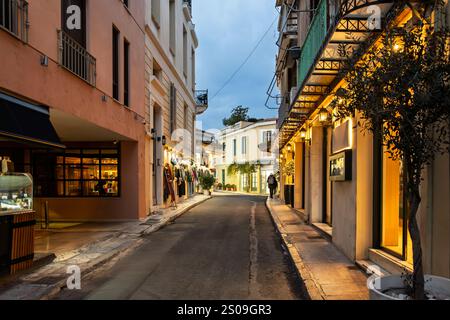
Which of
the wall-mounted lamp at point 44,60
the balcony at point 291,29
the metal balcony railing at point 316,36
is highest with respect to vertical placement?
the balcony at point 291,29

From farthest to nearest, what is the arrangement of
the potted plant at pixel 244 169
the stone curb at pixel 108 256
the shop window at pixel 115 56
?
the potted plant at pixel 244 169 → the shop window at pixel 115 56 → the stone curb at pixel 108 256

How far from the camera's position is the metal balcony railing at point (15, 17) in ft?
22.9

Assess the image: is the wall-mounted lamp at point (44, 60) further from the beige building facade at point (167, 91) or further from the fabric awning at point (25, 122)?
the beige building facade at point (167, 91)

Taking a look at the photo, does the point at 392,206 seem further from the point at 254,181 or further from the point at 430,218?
the point at 254,181

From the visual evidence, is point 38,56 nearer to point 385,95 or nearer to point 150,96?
point 385,95

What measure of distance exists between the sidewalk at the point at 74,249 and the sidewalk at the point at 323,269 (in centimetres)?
378

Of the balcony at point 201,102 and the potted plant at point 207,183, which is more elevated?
the balcony at point 201,102

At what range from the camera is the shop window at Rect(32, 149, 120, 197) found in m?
15.1

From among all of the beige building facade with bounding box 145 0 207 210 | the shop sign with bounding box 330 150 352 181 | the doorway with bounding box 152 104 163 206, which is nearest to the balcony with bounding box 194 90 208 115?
the beige building facade with bounding box 145 0 207 210

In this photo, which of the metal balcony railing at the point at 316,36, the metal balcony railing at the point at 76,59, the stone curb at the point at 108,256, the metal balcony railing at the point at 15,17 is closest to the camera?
the stone curb at the point at 108,256

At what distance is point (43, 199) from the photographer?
1500 cm

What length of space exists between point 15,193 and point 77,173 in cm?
777

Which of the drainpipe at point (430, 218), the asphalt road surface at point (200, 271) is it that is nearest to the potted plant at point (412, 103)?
the drainpipe at point (430, 218)

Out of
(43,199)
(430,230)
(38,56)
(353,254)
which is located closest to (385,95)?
(430,230)
